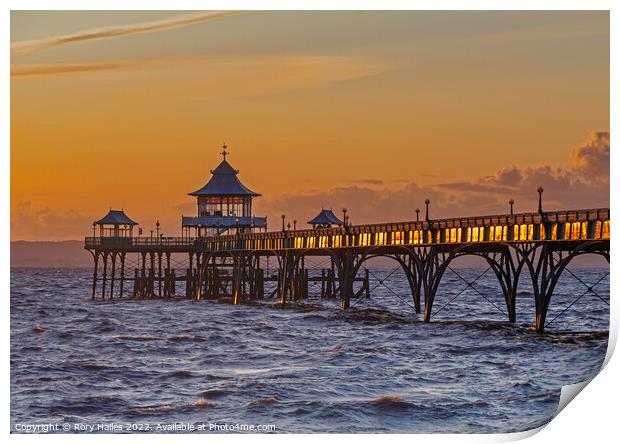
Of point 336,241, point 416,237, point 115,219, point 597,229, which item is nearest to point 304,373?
point 597,229

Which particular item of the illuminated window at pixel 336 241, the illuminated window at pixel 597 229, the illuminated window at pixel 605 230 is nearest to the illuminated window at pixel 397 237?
the illuminated window at pixel 336 241

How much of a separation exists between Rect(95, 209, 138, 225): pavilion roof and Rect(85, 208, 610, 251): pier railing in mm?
12450

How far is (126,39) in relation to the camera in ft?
140

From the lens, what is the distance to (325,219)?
109m

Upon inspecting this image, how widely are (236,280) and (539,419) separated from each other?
2271 inches

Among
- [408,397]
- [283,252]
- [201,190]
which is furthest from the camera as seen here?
[201,190]

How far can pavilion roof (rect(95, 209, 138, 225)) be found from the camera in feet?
333

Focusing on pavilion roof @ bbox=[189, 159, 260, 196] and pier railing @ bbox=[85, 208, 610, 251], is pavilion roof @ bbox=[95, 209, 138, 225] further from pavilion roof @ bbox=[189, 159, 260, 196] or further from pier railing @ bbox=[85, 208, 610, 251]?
pier railing @ bbox=[85, 208, 610, 251]

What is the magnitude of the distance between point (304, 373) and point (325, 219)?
206 feet

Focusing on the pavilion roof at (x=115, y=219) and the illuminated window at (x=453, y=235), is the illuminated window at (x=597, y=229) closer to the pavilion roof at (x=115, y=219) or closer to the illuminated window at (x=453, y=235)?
the illuminated window at (x=453, y=235)

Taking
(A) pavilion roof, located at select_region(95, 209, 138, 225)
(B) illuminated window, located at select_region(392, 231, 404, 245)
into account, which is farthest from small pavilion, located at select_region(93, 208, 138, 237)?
(B) illuminated window, located at select_region(392, 231, 404, 245)

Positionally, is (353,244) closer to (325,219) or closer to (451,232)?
(451,232)
